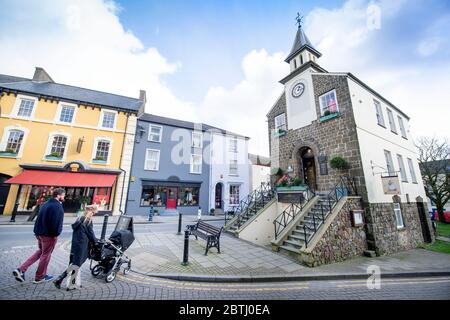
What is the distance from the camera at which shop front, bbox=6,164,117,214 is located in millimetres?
12648

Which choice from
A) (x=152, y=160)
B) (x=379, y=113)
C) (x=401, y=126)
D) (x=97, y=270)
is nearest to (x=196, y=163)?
(x=152, y=160)

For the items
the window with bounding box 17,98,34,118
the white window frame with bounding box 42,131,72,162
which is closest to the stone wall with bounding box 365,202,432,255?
the white window frame with bounding box 42,131,72,162

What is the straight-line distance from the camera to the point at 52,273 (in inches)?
172

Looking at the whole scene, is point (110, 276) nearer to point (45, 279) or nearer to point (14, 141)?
point (45, 279)

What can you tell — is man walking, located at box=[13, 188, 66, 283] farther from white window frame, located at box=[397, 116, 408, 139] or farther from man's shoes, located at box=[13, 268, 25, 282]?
white window frame, located at box=[397, 116, 408, 139]

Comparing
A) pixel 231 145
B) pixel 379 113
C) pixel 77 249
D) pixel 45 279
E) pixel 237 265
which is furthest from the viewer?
pixel 231 145

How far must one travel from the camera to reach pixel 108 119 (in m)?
16.6

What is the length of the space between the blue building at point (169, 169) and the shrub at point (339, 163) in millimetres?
13530

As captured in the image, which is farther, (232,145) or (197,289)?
(232,145)

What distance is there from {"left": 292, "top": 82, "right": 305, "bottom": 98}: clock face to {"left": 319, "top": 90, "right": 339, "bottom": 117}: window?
171 centimetres

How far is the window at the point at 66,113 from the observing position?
49.3ft

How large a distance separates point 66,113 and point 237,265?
1880cm

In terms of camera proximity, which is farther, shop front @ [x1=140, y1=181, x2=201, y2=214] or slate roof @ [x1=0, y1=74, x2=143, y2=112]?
shop front @ [x1=140, y1=181, x2=201, y2=214]
